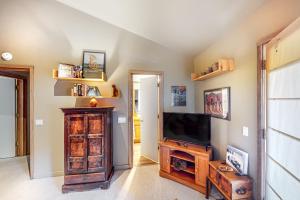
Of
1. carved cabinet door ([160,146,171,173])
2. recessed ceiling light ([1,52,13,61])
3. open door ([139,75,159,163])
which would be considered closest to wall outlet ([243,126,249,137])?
carved cabinet door ([160,146,171,173])

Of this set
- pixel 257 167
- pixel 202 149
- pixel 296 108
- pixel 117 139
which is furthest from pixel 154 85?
pixel 296 108

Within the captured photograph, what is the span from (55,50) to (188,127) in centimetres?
276

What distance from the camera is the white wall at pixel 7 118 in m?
4.44

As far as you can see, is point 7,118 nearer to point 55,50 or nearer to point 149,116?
point 55,50

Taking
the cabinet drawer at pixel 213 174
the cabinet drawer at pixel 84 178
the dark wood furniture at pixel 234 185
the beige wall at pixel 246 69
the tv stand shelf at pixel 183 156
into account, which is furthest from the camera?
the tv stand shelf at pixel 183 156

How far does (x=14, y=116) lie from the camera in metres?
4.59

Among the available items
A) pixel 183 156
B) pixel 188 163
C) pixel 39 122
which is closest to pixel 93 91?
pixel 39 122

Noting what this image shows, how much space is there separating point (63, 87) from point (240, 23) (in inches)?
120

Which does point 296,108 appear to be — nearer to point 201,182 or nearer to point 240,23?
point 240,23

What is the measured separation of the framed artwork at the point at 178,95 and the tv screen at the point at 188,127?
0.56 metres

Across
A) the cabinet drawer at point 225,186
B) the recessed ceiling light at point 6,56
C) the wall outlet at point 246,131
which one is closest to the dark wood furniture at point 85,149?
the recessed ceiling light at point 6,56

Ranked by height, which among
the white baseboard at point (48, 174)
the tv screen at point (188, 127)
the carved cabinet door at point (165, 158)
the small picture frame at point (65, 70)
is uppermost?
the small picture frame at point (65, 70)

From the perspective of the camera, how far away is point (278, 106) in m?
1.72

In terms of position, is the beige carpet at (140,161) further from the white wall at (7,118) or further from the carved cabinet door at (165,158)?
the white wall at (7,118)
